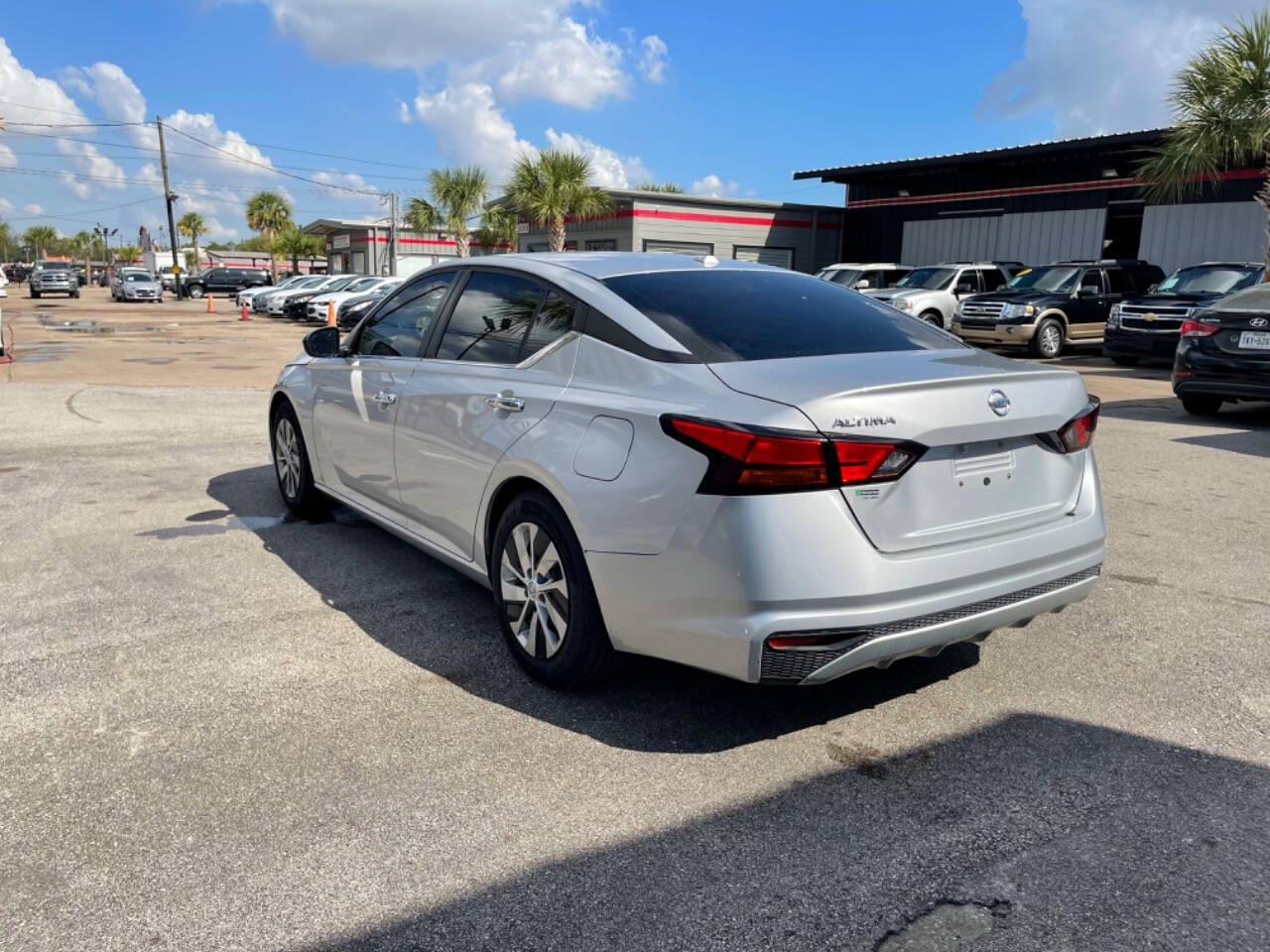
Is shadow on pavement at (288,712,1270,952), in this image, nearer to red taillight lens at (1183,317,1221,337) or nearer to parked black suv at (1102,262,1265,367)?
red taillight lens at (1183,317,1221,337)

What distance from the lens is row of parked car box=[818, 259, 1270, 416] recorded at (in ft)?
34.4

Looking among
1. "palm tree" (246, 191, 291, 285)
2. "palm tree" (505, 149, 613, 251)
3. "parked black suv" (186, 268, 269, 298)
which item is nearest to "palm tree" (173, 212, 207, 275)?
"palm tree" (246, 191, 291, 285)

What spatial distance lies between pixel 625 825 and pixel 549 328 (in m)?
1.90

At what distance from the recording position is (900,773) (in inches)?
127

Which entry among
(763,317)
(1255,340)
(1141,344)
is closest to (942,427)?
(763,317)

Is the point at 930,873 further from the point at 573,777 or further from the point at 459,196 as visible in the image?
the point at 459,196

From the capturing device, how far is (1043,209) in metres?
28.8

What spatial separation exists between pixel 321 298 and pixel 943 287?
17.8 m

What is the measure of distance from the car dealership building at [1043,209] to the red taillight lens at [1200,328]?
14396 millimetres

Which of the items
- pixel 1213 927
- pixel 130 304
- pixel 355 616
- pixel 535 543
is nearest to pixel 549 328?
pixel 535 543

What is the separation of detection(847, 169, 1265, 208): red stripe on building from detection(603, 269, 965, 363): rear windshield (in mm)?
21572

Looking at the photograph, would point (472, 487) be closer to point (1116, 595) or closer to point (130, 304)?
point (1116, 595)

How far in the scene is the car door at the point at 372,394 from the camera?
4.79 m

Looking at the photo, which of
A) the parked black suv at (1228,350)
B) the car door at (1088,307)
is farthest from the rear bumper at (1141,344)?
the parked black suv at (1228,350)
